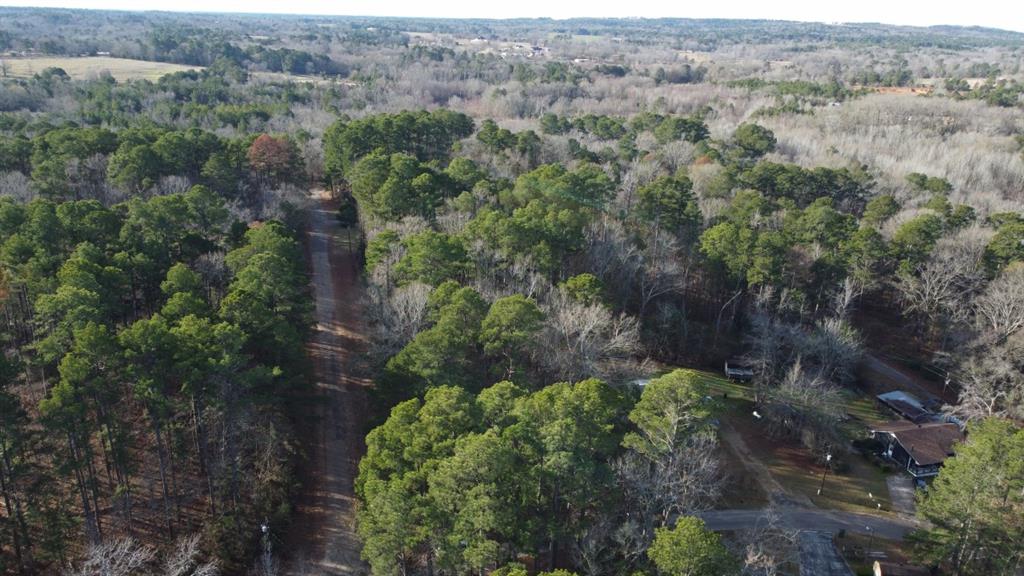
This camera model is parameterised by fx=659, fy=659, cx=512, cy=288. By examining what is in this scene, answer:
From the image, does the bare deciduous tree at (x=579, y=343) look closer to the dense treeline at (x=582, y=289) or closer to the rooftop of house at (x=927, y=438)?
the dense treeline at (x=582, y=289)

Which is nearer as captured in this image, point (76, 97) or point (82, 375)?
point (82, 375)

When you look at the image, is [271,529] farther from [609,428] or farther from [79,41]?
[79,41]

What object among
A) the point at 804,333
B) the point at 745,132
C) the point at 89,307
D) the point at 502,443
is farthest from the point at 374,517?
the point at 745,132

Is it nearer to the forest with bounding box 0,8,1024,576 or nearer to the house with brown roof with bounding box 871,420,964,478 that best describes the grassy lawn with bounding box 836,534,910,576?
the forest with bounding box 0,8,1024,576

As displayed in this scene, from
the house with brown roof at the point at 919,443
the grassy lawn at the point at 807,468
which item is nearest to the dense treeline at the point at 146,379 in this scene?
the grassy lawn at the point at 807,468

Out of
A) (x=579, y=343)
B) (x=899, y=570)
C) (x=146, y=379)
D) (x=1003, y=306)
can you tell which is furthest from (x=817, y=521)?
(x=146, y=379)

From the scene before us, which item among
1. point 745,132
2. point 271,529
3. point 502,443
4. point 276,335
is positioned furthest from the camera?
point 745,132
